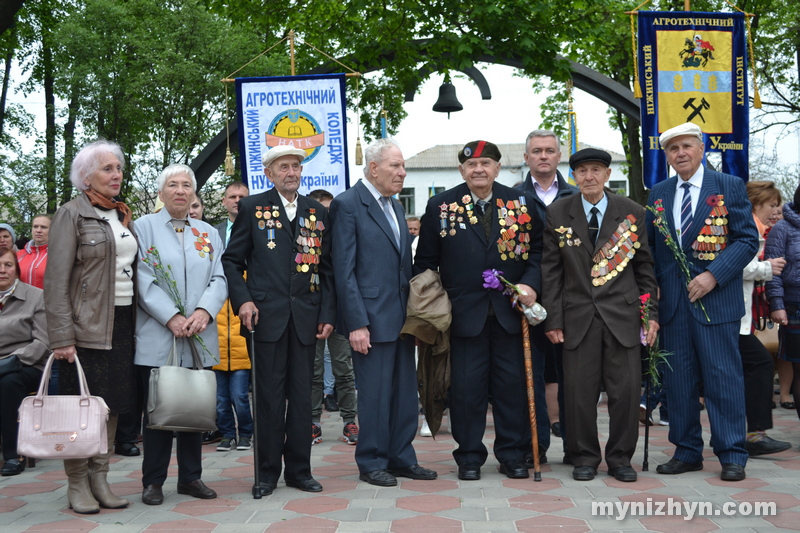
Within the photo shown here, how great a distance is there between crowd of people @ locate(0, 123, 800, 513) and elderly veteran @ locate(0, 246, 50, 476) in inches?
59.3

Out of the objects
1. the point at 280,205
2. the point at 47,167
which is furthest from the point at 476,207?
the point at 47,167

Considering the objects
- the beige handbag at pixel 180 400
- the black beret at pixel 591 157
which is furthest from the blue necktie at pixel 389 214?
the beige handbag at pixel 180 400

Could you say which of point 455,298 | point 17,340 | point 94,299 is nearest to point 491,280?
point 455,298

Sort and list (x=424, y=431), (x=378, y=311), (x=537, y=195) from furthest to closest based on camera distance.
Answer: (x=424, y=431)
(x=537, y=195)
(x=378, y=311)

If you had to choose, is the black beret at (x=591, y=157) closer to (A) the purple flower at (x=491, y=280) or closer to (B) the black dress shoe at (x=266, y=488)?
(A) the purple flower at (x=491, y=280)

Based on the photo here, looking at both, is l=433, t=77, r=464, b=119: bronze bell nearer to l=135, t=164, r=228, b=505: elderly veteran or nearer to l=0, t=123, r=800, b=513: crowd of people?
l=0, t=123, r=800, b=513: crowd of people

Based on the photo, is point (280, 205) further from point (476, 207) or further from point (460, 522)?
point (460, 522)

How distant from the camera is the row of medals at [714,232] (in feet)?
18.1

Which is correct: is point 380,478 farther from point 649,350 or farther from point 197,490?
point 649,350

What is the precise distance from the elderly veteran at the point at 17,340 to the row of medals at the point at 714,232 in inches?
191

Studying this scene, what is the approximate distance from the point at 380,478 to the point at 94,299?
1.99 metres

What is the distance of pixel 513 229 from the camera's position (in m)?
5.61

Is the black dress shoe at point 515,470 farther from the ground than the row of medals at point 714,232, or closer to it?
closer to it

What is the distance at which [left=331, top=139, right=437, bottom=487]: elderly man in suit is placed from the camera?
5.44 metres
